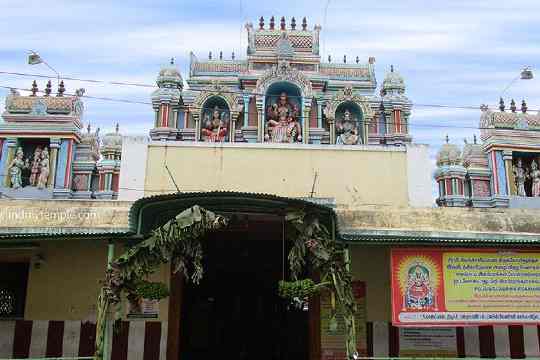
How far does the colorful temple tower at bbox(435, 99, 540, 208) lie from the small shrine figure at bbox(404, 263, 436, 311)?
11.8m

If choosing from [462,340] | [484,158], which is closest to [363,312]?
[462,340]

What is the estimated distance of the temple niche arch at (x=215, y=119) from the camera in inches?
A: 871

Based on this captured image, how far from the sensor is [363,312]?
1070 centimetres

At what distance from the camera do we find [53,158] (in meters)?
20.5

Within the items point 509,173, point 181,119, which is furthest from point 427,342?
point 181,119

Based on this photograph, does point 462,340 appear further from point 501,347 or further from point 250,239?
point 250,239

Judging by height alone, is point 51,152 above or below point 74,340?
above

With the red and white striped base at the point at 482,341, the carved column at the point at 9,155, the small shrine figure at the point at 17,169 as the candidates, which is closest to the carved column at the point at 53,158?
the small shrine figure at the point at 17,169

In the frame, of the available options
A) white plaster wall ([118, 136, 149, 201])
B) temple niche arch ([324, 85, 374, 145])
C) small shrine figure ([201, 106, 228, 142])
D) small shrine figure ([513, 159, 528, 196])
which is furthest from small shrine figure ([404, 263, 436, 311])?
small shrine figure ([201, 106, 228, 142])

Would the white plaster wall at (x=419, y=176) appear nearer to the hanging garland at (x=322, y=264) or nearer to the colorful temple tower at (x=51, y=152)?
→ the hanging garland at (x=322, y=264)

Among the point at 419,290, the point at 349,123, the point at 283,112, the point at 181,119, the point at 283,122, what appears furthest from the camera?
the point at 181,119

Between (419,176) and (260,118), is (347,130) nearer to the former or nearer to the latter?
(260,118)

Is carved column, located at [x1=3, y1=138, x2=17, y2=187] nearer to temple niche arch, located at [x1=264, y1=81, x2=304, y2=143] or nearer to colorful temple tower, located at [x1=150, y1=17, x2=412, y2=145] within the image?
colorful temple tower, located at [x1=150, y1=17, x2=412, y2=145]

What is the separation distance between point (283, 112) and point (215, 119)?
8.91ft
